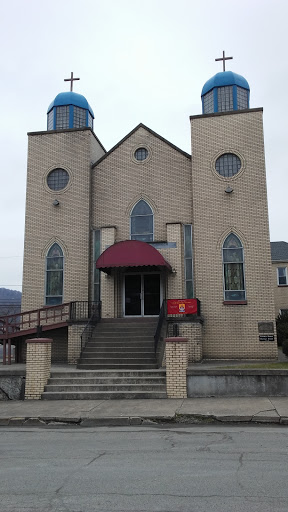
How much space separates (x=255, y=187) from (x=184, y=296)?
16.5 feet

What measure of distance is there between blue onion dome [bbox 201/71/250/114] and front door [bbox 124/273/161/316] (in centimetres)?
773

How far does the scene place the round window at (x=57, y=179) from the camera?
63.9 ft

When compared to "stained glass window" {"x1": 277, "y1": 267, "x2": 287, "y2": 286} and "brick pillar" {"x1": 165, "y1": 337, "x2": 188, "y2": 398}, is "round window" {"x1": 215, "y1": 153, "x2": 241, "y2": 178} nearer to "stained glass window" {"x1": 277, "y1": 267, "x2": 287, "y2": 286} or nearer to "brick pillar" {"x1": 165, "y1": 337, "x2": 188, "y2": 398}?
"brick pillar" {"x1": 165, "y1": 337, "x2": 188, "y2": 398}

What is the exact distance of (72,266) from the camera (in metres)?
18.6

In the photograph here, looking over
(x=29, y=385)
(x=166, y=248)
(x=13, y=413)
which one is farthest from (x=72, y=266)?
(x=13, y=413)

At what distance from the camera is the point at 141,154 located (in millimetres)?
19406

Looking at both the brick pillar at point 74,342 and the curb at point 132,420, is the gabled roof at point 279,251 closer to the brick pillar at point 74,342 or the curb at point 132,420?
the brick pillar at point 74,342

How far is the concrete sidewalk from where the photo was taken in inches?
364

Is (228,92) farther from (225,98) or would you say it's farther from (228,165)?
(228,165)

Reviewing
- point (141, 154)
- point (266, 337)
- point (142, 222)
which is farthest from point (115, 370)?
point (141, 154)

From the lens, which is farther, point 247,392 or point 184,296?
point 184,296

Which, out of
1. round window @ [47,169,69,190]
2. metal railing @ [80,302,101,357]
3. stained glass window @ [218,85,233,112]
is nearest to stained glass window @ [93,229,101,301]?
metal railing @ [80,302,101,357]

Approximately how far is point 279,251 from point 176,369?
85.3ft

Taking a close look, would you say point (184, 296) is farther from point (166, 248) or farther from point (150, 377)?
point (150, 377)
